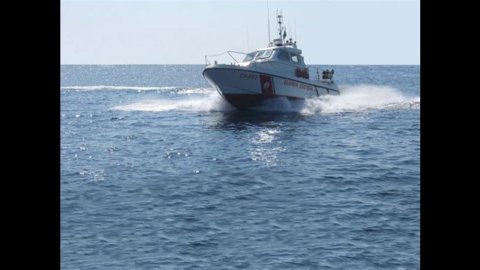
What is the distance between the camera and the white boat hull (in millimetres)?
35219

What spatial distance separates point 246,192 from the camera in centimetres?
2122

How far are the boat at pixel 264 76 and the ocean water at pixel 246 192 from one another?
62.9 inches

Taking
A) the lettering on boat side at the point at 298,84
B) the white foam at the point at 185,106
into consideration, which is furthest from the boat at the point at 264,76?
the white foam at the point at 185,106

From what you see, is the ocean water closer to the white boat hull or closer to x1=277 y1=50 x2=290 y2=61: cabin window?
the white boat hull

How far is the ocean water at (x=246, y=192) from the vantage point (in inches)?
566

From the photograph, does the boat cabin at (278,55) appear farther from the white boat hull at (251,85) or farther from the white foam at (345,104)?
the white foam at (345,104)

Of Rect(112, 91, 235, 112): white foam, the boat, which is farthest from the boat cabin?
Rect(112, 91, 235, 112): white foam

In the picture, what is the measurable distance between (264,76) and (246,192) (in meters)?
15.5

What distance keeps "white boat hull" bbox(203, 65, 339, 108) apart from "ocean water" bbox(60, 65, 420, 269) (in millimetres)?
1342

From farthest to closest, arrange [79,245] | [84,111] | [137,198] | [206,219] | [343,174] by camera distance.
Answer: [84,111], [343,174], [137,198], [206,219], [79,245]
